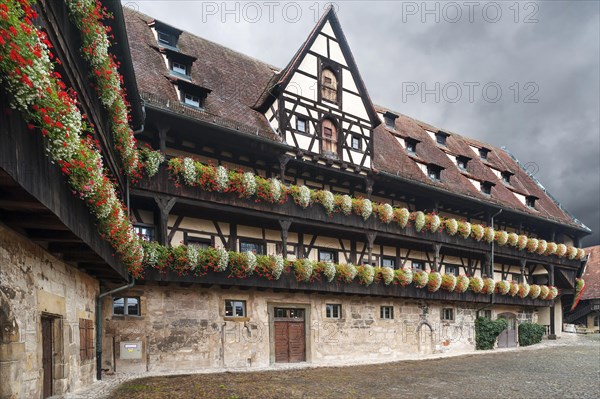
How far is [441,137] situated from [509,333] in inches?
462

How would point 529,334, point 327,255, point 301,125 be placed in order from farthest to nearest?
point 529,334 → point 327,255 → point 301,125

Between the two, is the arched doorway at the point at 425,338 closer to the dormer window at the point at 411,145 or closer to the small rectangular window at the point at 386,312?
the small rectangular window at the point at 386,312

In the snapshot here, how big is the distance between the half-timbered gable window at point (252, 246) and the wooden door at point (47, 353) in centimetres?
848

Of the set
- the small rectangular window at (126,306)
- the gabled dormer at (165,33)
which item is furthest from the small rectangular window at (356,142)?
the small rectangular window at (126,306)

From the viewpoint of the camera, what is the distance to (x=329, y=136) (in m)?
19.6

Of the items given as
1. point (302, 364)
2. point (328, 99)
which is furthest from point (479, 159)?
point (302, 364)

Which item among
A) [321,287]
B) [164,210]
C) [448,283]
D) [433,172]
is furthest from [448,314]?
[164,210]

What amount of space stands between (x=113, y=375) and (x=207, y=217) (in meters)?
5.49

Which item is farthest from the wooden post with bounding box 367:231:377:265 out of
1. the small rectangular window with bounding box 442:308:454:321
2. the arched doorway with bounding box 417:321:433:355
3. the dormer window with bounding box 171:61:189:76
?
the dormer window with bounding box 171:61:189:76

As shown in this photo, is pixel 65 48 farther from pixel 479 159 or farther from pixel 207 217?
pixel 479 159

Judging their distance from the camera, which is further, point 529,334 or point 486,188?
point 486,188

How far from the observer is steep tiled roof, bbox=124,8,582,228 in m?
16.6

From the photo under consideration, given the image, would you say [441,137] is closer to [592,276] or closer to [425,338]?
[425,338]

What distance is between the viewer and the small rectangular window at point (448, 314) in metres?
23.2
